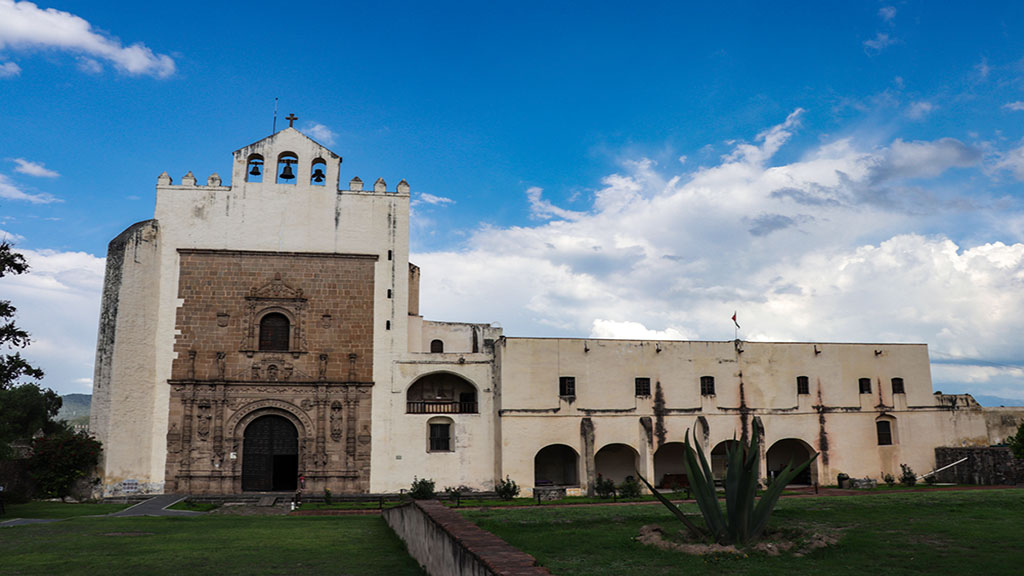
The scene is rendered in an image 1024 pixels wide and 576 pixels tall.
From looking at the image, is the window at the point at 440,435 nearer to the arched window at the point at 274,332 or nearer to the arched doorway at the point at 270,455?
the arched doorway at the point at 270,455

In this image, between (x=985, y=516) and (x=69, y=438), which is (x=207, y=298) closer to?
(x=69, y=438)

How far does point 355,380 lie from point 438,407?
3.54 m

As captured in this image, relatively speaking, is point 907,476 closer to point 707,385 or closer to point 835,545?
point 707,385

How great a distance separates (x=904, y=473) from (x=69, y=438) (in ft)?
110

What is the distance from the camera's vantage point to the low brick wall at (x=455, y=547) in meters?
6.87

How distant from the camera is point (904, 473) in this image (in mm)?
31656

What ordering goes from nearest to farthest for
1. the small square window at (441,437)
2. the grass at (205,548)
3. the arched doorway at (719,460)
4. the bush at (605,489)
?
the grass at (205,548)
the bush at (605,489)
the small square window at (441,437)
the arched doorway at (719,460)

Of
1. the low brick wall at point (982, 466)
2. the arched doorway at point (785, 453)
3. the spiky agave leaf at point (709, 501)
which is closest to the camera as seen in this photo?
the spiky agave leaf at point (709, 501)

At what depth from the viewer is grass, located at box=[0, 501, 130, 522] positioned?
22.0m

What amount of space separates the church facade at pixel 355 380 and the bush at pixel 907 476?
55 cm

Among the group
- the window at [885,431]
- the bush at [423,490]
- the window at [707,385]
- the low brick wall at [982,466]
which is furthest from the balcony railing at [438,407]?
the low brick wall at [982,466]

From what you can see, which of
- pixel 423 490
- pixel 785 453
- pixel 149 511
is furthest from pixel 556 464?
pixel 149 511

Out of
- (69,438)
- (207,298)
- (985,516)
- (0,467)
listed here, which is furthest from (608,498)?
(0,467)

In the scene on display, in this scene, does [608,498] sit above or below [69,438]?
below
